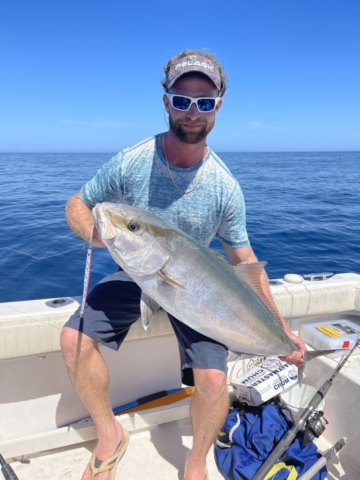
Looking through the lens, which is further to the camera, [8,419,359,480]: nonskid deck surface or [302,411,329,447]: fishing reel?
[302,411,329,447]: fishing reel

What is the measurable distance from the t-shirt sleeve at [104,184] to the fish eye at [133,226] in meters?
0.76

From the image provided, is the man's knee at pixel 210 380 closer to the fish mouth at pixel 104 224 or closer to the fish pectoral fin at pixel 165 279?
the fish pectoral fin at pixel 165 279

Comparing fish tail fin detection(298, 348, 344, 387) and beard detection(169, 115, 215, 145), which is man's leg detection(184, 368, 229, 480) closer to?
fish tail fin detection(298, 348, 344, 387)

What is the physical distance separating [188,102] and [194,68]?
21 cm

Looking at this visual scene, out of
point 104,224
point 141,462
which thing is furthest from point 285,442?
point 104,224

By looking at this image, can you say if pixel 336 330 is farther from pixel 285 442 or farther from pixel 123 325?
pixel 123 325

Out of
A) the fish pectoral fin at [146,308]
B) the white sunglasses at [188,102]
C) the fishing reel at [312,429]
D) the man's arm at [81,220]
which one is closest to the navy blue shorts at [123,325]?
the fish pectoral fin at [146,308]

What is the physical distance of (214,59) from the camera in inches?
104

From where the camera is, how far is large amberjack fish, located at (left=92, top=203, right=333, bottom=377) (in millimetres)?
1840

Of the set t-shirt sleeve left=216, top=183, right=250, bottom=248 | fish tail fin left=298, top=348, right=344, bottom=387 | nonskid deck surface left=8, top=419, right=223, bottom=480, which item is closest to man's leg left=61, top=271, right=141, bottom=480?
nonskid deck surface left=8, top=419, right=223, bottom=480

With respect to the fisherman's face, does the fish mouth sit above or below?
below

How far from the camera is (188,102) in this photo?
235 cm

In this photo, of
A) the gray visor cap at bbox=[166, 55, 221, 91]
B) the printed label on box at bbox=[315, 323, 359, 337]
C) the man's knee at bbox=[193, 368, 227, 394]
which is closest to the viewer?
the man's knee at bbox=[193, 368, 227, 394]

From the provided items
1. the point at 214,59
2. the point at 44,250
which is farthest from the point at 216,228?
the point at 44,250
